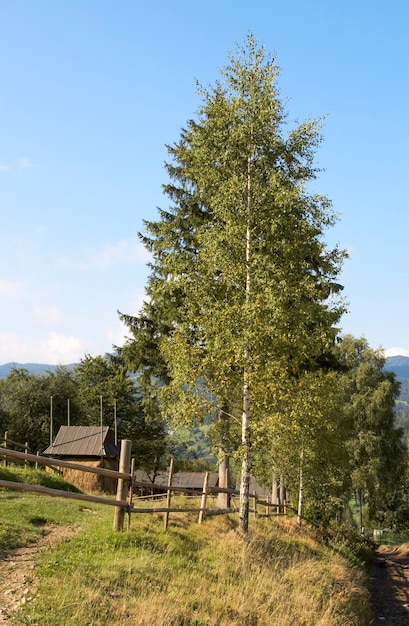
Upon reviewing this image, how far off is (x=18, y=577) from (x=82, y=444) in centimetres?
2636

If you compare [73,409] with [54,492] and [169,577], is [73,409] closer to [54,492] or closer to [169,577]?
[54,492]

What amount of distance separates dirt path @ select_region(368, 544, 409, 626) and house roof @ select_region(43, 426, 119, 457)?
16.8m

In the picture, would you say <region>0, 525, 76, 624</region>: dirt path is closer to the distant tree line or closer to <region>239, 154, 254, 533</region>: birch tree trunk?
<region>239, 154, 254, 533</region>: birch tree trunk

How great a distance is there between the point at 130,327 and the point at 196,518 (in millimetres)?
9056

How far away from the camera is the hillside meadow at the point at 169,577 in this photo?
24.7 feet

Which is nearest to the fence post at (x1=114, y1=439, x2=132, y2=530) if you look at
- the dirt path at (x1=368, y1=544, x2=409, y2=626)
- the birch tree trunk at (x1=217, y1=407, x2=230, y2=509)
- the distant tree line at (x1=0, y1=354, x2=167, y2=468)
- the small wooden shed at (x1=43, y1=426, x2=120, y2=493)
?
the birch tree trunk at (x1=217, y1=407, x2=230, y2=509)

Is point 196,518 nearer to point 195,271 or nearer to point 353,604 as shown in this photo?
point 353,604

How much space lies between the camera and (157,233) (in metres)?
22.1

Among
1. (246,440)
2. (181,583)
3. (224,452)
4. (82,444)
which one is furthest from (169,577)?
(82,444)

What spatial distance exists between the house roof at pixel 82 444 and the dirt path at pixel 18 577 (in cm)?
2271

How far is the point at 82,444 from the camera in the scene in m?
33.6

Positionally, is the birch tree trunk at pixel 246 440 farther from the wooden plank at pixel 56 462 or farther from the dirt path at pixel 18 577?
the dirt path at pixel 18 577

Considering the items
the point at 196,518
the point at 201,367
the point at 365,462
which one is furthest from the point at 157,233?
the point at 365,462

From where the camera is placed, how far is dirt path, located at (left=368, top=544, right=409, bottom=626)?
53.2 feet
